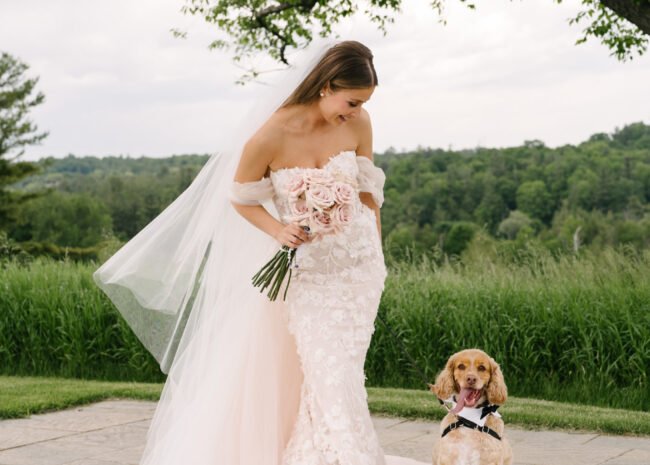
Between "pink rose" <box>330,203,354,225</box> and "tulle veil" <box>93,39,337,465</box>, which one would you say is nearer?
"pink rose" <box>330,203,354,225</box>

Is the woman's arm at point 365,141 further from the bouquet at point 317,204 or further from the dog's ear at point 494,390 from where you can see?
the dog's ear at point 494,390

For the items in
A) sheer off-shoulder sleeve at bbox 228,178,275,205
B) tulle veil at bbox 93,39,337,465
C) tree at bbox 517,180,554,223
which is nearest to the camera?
sheer off-shoulder sleeve at bbox 228,178,275,205

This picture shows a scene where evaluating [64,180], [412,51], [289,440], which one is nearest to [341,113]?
[289,440]

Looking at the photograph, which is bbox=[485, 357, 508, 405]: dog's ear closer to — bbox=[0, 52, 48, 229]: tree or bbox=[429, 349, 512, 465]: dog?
bbox=[429, 349, 512, 465]: dog

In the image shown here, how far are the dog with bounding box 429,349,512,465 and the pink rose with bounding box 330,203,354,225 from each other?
0.78 meters

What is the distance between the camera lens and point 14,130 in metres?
57.3

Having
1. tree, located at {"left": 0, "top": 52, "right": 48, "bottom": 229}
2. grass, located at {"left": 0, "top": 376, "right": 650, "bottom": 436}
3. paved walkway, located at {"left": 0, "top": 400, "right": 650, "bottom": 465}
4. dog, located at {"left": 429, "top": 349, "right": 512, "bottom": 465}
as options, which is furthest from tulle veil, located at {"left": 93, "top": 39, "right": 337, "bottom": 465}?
tree, located at {"left": 0, "top": 52, "right": 48, "bottom": 229}

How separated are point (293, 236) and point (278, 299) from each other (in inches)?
20.9

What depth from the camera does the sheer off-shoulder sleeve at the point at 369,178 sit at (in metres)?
4.28

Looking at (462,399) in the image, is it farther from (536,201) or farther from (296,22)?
(536,201)

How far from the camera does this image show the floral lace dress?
156 inches

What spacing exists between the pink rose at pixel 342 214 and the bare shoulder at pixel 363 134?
59 centimetres

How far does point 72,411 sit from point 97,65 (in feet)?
100

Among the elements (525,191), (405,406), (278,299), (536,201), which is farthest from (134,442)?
(525,191)
